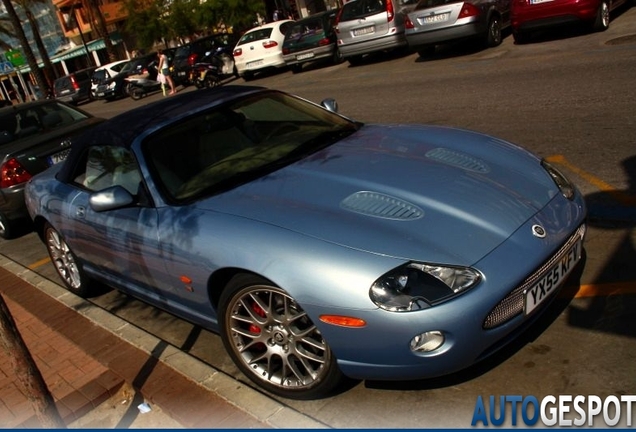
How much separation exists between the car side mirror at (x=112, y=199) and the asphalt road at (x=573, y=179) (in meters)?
1.08

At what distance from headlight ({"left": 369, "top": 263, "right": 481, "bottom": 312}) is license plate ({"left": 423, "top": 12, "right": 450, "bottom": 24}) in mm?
12111

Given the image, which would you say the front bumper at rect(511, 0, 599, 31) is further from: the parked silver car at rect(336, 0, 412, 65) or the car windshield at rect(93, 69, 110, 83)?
the car windshield at rect(93, 69, 110, 83)

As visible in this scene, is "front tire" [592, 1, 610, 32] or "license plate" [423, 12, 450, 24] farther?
"license plate" [423, 12, 450, 24]

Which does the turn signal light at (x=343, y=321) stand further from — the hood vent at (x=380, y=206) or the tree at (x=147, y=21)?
the tree at (x=147, y=21)

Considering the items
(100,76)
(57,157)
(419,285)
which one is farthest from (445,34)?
(100,76)

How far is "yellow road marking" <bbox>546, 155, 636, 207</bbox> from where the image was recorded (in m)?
4.87

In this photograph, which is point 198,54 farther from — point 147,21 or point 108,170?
point 108,170

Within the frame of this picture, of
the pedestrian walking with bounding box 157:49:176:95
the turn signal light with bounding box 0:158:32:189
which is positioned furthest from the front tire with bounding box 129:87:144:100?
the turn signal light with bounding box 0:158:32:189

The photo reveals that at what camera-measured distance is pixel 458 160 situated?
3.85 m

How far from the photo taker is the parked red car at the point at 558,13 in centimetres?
1218

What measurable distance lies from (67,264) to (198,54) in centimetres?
1958

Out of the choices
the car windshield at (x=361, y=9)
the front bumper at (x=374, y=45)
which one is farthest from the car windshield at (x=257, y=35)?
the front bumper at (x=374, y=45)

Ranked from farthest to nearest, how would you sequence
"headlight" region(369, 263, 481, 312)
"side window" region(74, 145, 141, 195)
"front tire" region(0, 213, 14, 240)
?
"front tire" region(0, 213, 14, 240), "side window" region(74, 145, 141, 195), "headlight" region(369, 263, 481, 312)

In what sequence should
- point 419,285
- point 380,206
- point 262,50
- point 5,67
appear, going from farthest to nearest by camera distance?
1. point 5,67
2. point 262,50
3. point 380,206
4. point 419,285
